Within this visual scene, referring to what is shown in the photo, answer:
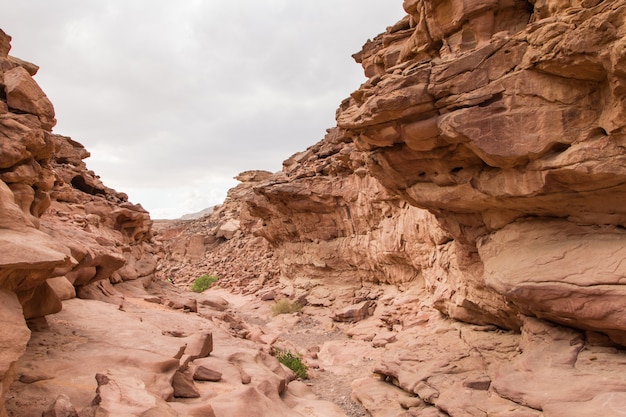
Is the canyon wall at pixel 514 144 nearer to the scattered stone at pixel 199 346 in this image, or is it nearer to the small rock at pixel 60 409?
the scattered stone at pixel 199 346

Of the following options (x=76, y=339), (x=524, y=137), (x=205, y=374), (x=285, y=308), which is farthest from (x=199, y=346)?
(x=285, y=308)

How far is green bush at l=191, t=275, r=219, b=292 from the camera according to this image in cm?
3081

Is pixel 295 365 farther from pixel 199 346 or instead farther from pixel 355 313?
pixel 355 313

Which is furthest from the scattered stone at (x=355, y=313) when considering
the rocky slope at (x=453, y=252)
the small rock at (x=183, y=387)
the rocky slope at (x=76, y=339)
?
the small rock at (x=183, y=387)

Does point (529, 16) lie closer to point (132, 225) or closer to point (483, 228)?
point (483, 228)

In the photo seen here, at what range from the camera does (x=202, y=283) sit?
3125cm

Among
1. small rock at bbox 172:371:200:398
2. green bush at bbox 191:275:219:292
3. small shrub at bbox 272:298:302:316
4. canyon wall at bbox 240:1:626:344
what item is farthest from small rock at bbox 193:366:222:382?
green bush at bbox 191:275:219:292

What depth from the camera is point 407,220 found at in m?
15.6

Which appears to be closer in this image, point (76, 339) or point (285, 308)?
point (76, 339)

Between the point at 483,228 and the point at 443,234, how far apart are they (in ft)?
12.2

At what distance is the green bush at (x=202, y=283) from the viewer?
3081 centimetres

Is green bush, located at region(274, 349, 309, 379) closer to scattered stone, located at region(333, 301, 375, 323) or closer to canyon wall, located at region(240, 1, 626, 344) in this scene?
canyon wall, located at region(240, 1, 626, 344)

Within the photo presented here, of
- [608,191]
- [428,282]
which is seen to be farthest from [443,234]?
[608,191]

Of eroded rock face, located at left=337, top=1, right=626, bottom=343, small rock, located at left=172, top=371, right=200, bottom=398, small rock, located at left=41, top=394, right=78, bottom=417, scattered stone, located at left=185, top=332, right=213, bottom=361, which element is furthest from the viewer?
scattered stone, located at left=185, top=332, right=213, bottom=361
